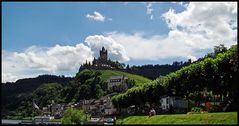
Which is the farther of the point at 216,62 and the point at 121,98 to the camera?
the point at 121,98

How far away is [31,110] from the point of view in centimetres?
17038

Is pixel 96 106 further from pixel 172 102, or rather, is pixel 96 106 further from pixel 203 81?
pixel 203 81

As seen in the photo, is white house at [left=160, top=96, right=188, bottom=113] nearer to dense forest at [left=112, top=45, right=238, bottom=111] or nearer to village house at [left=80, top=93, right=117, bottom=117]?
dense forest at [left=112, top=45, right=238, bottom=111]

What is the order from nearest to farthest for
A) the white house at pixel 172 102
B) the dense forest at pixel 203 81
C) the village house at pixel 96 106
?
the dense forest at pixel 203 81, the white house at pixel 172 102, the village house at pixel 96 106

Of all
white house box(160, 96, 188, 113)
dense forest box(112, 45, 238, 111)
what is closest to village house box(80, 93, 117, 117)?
white house box(160, 96, 188, 113)

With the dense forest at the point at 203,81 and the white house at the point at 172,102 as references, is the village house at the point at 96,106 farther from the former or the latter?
the dense forest at the point at 203,81

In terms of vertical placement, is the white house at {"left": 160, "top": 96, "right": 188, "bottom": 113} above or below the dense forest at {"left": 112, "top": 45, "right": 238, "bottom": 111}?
below

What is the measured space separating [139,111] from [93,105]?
280 feet

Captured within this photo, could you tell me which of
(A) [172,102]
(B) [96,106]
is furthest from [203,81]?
(B) [96,106]

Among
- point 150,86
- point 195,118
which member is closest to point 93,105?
point 150,86

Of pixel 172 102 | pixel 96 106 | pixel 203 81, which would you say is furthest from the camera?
pixel 96 106

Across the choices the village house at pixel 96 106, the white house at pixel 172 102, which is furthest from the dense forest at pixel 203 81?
the village house at pixel 96 106

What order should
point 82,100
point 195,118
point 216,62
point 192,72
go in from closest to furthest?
1. point 195,118
2. point 216,62
3. point 192,72
4. point 82,100

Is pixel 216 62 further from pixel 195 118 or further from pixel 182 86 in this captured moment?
pixel 195 118
